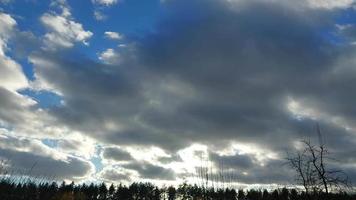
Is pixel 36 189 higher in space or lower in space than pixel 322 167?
higher

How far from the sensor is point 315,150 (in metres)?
33.5

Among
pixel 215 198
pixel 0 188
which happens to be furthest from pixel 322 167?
pixel 0 188

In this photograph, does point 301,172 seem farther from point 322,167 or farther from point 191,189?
point 191,189

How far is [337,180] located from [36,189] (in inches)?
6474

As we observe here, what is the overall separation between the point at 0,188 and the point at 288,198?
111872mm

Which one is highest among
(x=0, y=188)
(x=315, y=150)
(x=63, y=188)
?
(x=63, y=188)

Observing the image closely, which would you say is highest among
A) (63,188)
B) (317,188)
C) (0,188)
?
(63,188)

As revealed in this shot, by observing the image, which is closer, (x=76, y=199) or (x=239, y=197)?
(x=76, y=199)

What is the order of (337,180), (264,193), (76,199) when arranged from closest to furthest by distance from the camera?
(337,180) → (76,199) → (264,193)

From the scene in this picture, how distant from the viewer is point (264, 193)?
178125 mm

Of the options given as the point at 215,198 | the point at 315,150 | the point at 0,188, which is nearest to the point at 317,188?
the point at 315,150

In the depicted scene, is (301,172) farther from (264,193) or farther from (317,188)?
(264,193)

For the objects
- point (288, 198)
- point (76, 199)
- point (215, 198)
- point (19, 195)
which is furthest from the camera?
point (288, 198)

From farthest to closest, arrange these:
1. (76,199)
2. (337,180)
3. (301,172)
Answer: (76,199) → (301,172) → (337,180)
